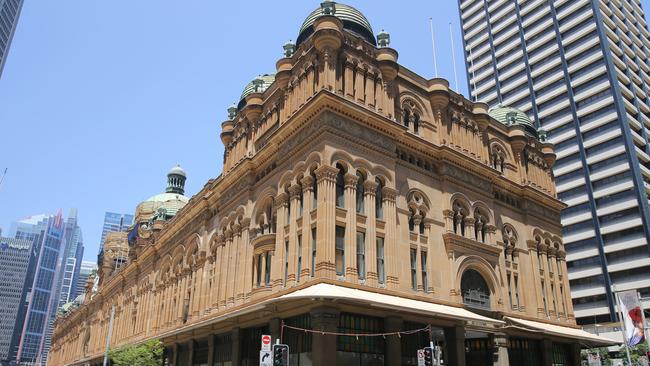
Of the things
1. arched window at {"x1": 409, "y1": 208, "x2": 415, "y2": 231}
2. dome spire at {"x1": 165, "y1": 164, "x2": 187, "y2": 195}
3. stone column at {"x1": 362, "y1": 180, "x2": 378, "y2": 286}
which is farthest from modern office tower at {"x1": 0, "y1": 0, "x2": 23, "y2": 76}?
arched window at {"x1": 409, "y1": 208, "x2": 415, "y2": 231}

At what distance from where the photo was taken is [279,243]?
31500 mm

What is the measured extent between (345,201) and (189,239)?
23973 millimetres

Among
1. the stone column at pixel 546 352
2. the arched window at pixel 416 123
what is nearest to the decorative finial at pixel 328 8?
the arched window at pixel 416 123

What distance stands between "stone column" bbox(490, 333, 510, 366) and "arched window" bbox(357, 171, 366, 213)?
548 inches

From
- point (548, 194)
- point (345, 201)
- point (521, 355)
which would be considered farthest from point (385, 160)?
point (548, 194)

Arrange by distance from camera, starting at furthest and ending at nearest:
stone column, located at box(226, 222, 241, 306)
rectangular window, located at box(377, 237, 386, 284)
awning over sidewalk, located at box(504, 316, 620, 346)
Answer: stone column, located at box(226, 222, 241, 306) < awning over sidewalk, located at box(504, 316, 620, 346) < rectangular window, located at box(377, 237, 386, 284)

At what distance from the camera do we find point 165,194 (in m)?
86.1

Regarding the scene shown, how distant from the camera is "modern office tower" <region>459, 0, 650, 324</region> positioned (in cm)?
7688

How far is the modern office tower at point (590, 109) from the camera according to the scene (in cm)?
7688

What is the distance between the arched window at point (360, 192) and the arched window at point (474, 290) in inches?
383

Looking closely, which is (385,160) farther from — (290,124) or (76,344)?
(76,344)

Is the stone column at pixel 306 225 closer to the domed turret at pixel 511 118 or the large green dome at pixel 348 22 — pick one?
the large green dome at pixel 348 22

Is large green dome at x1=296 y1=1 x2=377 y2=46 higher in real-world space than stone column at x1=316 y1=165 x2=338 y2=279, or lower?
higher

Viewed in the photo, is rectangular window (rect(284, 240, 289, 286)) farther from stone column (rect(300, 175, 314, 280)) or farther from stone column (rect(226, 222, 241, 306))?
stone column (rect(226, 222, 241, 306))
